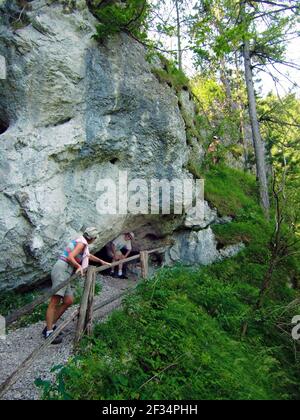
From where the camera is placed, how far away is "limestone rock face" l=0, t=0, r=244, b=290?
8180 mm

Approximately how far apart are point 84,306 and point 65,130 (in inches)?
190

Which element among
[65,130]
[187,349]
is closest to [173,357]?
[187,349]

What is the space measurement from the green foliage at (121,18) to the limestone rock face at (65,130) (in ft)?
1.05

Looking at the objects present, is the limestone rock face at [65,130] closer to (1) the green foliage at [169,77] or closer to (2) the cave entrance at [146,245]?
(1) the green foliage at [169,77]

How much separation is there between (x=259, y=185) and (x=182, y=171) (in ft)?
16.3

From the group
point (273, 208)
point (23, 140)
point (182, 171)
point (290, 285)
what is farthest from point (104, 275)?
point (273, 208)

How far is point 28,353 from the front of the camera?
20.3 feet

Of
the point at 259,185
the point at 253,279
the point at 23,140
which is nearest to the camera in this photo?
the point at 23,140

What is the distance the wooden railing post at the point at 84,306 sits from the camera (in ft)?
19.3

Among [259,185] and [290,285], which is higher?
Result: [259,185]

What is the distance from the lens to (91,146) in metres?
9.24

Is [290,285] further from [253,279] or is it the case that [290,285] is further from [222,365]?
[222,365]

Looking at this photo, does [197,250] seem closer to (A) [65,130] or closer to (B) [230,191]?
(B) [230,191]

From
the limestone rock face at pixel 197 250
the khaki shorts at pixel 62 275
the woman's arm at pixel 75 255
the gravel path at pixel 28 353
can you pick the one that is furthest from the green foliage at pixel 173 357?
the limestone rock face at pixel 197 250
